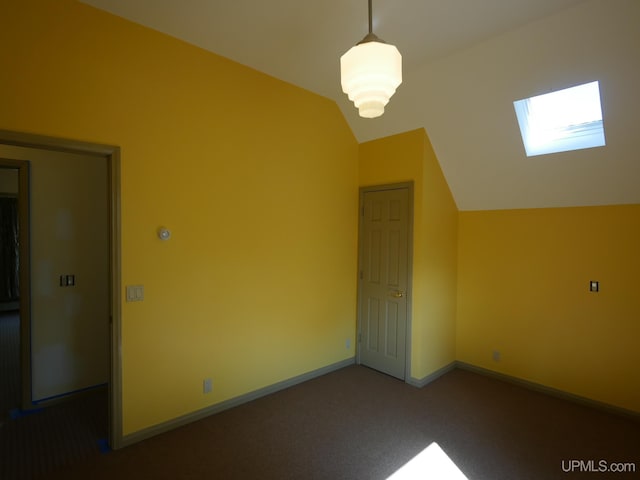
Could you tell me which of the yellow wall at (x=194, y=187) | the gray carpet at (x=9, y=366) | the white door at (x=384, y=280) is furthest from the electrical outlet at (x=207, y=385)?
the white door at (x=384, y=280)

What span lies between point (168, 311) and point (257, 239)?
979mm

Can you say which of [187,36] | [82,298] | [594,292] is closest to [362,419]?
[594,292]

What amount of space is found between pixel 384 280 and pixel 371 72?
275 centimetres

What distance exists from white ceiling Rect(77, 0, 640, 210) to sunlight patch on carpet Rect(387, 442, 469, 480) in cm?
253

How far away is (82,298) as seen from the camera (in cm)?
328

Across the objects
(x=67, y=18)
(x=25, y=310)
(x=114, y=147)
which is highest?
(x=67, y=18)

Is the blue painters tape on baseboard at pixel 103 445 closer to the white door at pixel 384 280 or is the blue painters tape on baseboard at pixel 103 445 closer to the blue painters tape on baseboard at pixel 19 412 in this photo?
the blue painters tape on baseboard at pixel 19 412

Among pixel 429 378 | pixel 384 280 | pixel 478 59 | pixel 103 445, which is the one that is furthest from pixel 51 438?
pixel 478 59

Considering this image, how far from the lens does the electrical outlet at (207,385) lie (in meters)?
2.83

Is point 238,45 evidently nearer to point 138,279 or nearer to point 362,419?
point 138,279

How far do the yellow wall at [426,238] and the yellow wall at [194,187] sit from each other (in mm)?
616

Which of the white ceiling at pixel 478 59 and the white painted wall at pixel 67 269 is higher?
the white ceiling at pixel 478 59

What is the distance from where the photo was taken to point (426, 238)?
3.54m

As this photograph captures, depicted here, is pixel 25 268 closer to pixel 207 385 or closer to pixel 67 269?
pixel 67 269
